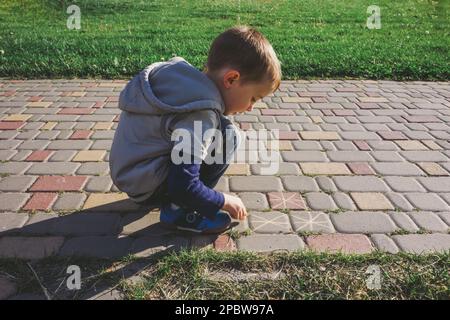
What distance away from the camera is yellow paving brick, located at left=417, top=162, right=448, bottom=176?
3.10 meters

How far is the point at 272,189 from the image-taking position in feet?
9.48

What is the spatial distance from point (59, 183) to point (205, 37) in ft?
13.9

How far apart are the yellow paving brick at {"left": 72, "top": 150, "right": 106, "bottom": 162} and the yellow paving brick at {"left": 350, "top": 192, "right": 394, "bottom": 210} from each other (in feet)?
5.85

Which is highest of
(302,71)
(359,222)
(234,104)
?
(234,104)

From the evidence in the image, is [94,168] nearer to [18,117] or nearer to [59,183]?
[59,183]

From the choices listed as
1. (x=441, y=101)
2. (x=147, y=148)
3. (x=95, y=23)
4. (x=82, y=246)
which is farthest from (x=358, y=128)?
(x=95, y=23)

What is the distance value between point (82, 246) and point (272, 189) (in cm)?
121

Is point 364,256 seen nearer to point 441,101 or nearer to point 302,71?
point 441,101

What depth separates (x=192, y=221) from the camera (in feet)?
7.89

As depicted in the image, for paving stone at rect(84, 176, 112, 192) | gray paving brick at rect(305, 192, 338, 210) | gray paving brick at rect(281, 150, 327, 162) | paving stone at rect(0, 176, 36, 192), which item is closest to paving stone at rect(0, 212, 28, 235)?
paving stone at rect(0, 176, 36, 192)

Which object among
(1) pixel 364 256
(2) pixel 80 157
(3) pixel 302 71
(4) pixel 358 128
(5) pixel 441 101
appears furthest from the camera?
(3) pixel 302 71

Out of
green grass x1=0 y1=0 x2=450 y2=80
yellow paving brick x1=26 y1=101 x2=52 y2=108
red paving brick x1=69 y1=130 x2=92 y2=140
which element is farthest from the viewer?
green grass x1=0 y1=0 x2=450 y2=80

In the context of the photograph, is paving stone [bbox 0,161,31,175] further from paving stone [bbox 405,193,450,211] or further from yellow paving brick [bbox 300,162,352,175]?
paving stone [bbox 405,193,450,211]

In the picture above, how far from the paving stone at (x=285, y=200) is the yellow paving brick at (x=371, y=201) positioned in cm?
34
